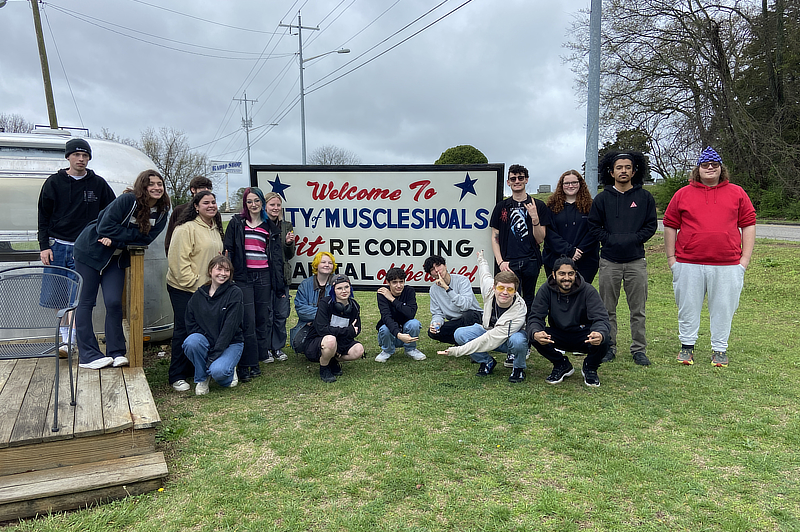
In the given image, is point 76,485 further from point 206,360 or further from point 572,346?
point 572,346

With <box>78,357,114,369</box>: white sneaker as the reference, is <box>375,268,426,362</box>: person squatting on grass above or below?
above

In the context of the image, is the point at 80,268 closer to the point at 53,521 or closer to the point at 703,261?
the point at 53,521

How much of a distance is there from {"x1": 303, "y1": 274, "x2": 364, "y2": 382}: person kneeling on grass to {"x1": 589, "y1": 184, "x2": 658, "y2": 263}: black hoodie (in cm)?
259

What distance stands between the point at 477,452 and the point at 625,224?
117 inches

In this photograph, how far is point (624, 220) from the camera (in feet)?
17.0

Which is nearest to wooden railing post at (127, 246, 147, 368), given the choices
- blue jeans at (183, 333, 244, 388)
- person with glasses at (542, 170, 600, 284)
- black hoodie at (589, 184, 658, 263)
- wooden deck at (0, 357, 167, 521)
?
blue jeans at (183, 333, 244, 388)

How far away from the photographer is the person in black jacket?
16.9ft

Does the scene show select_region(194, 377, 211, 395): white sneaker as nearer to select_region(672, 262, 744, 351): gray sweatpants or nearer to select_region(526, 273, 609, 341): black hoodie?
select_region(526, 273, 609, 341): black hoodie

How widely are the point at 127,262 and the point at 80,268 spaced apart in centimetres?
39

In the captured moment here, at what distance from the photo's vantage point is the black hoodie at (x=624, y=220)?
5145 millimetres

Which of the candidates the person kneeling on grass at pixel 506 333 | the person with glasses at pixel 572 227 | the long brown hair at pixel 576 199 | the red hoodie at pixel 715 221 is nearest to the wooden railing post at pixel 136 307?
the person kneeling on grass at pixel 506 333

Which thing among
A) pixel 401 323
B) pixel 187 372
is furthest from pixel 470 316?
pixel 187 372

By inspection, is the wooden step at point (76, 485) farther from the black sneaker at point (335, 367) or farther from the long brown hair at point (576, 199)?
the long brown hair at point (576, 199)

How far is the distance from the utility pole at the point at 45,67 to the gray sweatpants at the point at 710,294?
61.6 ft
